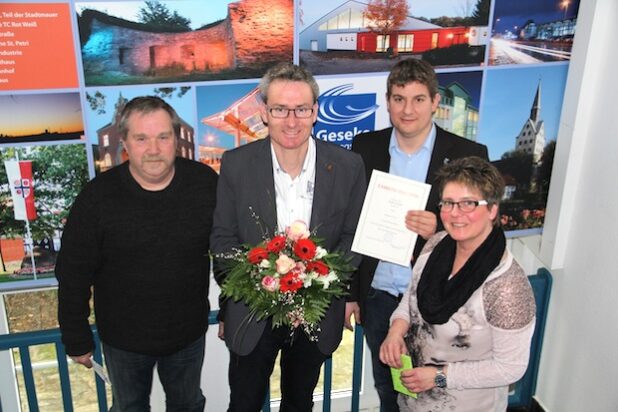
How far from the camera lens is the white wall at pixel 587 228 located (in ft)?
10.8

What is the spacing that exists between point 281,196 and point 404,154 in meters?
0.65

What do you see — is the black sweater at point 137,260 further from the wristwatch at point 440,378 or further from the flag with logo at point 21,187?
the wristwatch at point 440,378

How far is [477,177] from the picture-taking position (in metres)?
2.26

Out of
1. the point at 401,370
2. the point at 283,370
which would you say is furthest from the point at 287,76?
the point at 283,370

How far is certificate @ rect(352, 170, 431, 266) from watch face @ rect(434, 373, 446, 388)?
0.62 m

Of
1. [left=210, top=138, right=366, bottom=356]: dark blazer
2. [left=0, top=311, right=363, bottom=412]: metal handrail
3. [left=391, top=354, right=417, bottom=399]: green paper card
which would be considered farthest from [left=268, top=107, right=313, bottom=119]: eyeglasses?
[left=0, top=311, right=363, bottom=412]: metal handrail

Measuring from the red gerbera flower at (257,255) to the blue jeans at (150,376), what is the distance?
756 mm

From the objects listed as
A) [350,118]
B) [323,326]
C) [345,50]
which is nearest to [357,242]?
[323,326]

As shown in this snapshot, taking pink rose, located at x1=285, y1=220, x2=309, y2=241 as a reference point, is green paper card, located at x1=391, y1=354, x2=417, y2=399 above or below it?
below

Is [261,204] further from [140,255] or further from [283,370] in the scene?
[283,370]

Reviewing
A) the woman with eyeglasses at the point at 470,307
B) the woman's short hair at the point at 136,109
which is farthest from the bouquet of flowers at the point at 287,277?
the woman's short hair at the point at 136,109

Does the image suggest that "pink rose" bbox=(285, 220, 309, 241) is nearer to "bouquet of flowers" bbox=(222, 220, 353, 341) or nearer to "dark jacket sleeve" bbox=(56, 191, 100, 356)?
"bouquet of flowers" bbox=(222, 220, 353, 341)

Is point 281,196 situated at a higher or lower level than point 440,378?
higher

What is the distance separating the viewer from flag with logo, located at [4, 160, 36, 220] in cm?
303
